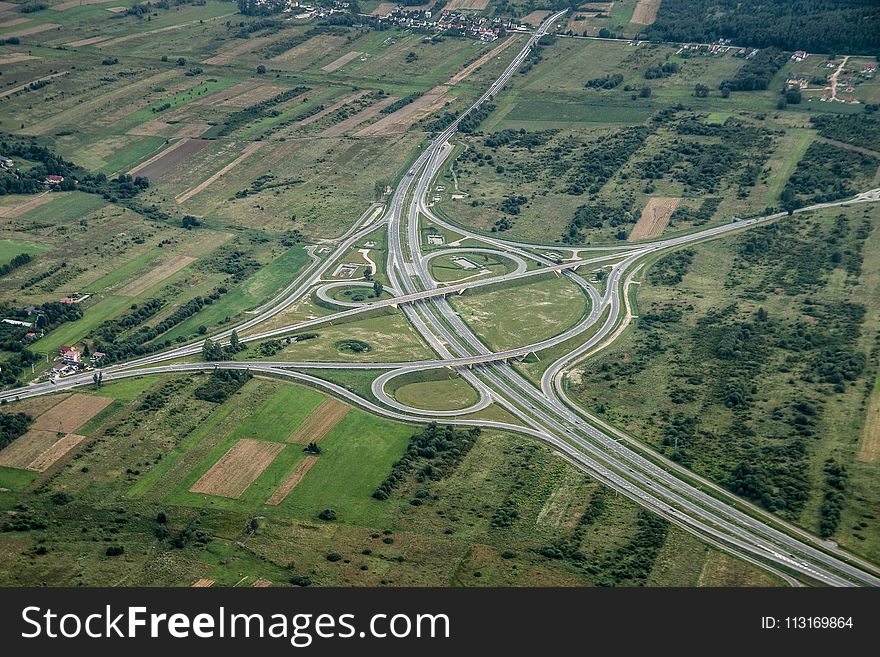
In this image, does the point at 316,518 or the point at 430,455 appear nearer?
the point at 316,518

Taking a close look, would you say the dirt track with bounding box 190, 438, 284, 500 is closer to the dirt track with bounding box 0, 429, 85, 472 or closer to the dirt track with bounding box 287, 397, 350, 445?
the dirt track with bounding box 287, 397, 350, 445

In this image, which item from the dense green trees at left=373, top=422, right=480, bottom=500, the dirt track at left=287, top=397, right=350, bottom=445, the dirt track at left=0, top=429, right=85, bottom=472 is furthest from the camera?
the dirt track at left=287, top=397, right=350, bottom=445

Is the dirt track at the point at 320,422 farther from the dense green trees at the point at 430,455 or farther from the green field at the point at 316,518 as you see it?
the dense green trees at the point at 430,455

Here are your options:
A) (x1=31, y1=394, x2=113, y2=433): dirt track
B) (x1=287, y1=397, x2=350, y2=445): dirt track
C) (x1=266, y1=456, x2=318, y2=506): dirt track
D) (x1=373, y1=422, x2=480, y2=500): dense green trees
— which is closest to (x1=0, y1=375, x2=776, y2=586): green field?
(x1=266, y1=456, x2=318, y2=506): dirt track

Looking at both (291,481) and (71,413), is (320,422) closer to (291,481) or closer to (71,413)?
(291,481)

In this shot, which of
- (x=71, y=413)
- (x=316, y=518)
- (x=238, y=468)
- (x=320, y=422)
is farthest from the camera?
(x=320, y=422)

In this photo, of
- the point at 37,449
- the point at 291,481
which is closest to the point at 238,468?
the point at 291,481

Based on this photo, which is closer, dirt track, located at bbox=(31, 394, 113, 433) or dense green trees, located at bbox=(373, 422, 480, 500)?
dense green trees, located at bbox=(373, 422, 480, 500)

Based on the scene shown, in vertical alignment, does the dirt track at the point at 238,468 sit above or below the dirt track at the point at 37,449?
below

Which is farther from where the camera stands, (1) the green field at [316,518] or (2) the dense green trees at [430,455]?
(2) the dense green trees at [430,455]

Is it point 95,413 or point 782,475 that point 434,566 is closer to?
point 782,475

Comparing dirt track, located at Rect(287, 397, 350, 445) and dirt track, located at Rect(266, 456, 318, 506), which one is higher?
dirt track, located at Rect(266, 456, 318, 506)

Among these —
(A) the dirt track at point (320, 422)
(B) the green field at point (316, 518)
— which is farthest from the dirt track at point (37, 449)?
(A) the dirt track at point (320, 422)
